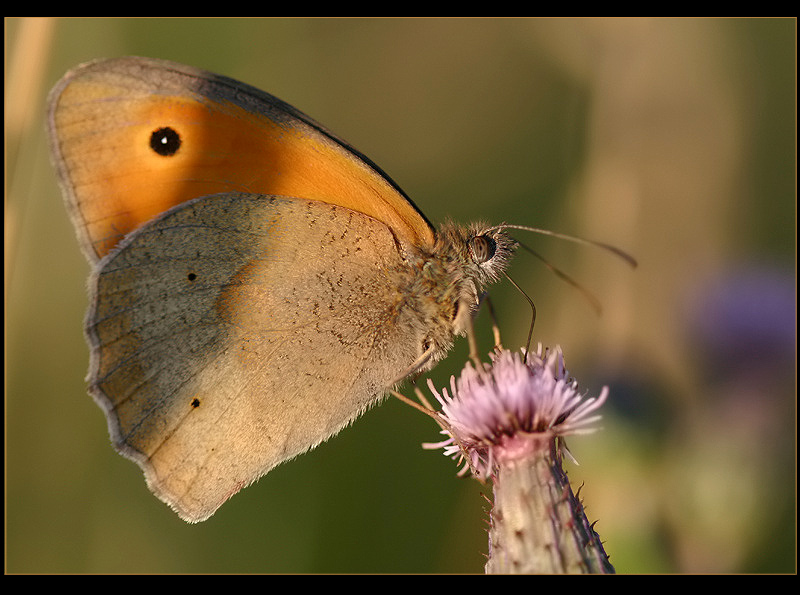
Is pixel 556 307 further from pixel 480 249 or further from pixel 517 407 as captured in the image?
pixel 517 407

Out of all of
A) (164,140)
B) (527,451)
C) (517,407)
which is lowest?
(527,451)

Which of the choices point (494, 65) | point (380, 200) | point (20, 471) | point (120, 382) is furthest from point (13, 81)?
point (494, 65)

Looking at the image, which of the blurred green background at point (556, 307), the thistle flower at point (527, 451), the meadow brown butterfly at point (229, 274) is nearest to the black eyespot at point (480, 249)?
the meadow brown butterfly at point (229, 274)

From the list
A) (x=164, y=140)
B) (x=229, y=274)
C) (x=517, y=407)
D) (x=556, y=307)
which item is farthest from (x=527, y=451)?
(x=556, y=307)

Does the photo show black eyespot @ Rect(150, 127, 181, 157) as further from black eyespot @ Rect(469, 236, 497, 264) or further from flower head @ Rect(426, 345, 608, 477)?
flower head @ Rect(426, 345, 608, 477)

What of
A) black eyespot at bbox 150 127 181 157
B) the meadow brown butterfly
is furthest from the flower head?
black eyespot at bbox 150 127 181 157
